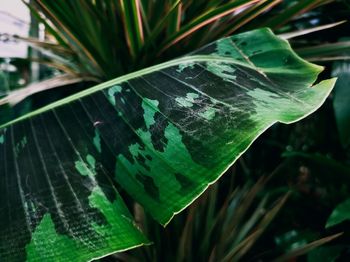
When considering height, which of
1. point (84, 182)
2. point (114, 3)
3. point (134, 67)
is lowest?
point (84, 182)

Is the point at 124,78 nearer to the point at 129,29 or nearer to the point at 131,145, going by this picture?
the point at 131,145

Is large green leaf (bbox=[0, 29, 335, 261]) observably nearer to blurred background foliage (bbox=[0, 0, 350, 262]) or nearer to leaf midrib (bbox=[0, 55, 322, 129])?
leaf midrib (bbox=[0, 55, 322, 129])

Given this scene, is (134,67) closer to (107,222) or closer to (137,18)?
(137,18)

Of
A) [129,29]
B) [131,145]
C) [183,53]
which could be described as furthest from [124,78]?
[183,53]

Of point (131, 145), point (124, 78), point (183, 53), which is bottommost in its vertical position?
point (131, 145)

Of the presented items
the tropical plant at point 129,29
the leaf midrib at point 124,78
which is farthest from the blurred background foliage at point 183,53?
the leaf midrib at point 124,78

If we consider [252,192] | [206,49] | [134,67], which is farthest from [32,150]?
[252,192]

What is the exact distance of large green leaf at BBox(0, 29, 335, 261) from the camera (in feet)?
1.30

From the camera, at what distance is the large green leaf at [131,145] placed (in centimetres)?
40

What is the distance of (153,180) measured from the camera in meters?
0.43

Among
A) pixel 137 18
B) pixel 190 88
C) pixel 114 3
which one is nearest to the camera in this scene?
pixel 190 88

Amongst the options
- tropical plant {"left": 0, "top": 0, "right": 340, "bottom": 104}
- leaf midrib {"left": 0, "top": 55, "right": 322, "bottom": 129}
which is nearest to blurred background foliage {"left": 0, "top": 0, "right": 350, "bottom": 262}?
tropical plant {"left": 0, "top": 0, "right": 340, "bottom": 104}

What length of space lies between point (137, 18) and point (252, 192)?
23.3 inches

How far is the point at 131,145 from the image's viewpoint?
0.47m
